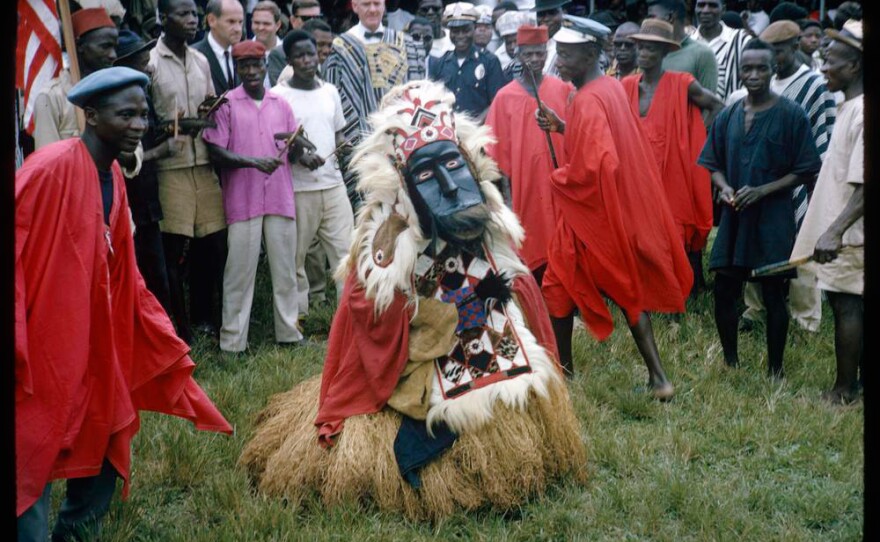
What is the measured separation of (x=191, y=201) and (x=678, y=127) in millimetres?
3577

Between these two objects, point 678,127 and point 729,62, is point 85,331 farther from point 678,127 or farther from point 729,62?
point 729,62

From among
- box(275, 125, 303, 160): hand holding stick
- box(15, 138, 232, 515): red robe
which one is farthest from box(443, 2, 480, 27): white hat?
box(15, 138, 232, 515): red robe

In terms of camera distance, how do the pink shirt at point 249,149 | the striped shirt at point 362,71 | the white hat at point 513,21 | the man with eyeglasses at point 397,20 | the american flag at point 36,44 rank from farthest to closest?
the man with eyeglasses at point 397,20 → the white hat at point 513,21 → the striped shirt at point 362,71 → the pink shirt at point 249,149 → the american flag at point 36,44

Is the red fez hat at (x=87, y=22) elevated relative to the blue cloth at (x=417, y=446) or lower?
elevated

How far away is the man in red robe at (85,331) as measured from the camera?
309 cm

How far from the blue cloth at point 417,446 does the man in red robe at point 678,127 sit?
3542mm

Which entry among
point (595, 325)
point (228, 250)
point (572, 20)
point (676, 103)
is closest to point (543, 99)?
point (676, 103)

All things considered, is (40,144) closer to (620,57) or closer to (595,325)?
(595,325)

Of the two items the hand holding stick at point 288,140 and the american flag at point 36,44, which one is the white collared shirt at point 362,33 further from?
the american flag at point 36,44

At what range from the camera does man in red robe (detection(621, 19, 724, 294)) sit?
6.93m

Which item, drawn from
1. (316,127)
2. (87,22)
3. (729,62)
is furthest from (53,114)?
(729,62)

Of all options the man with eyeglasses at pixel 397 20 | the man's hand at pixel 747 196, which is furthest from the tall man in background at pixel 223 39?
the man with eyeglasses at pixel 397 20

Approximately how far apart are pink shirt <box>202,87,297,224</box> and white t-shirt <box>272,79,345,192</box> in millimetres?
272

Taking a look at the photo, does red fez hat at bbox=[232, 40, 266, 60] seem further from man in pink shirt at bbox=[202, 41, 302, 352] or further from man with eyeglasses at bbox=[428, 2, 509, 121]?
man with eyeglasses at bbox=[428, 2, 509, 121]
